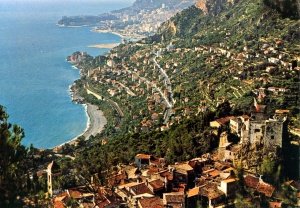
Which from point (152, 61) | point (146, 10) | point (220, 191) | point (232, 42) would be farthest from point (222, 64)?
point (146, 10)

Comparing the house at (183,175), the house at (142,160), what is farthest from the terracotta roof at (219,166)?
the house at (142,160)

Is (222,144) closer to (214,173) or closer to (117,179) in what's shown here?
(214,173)

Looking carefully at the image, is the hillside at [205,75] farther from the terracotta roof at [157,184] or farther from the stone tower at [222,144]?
the terracotta roof at [157,184]

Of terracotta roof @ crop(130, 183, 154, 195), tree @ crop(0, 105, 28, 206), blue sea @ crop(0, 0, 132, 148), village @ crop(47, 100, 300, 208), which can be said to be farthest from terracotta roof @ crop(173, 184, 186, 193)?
blue sea @ crop(0, 0, 132, 148)

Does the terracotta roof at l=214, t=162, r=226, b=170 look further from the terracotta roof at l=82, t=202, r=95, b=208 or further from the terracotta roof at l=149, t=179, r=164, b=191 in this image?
the terracotta roof at l=82, t=202, r=95, b=208

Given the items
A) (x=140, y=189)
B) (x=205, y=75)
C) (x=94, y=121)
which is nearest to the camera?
(x=140, y=189)

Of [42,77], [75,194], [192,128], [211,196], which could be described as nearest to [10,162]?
[75,194]
